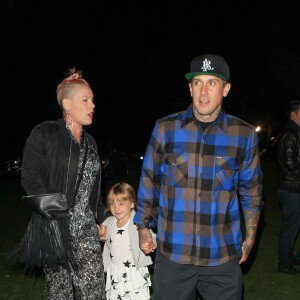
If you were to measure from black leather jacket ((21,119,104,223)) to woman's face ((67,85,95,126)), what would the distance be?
0.73 feet

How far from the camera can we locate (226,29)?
5062cm

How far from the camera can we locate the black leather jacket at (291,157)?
716cm

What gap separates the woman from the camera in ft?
14.0

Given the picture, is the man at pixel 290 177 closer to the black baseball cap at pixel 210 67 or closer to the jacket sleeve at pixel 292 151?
the jacket sleeve at pixel 292 151

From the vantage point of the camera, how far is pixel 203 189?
12.1ft

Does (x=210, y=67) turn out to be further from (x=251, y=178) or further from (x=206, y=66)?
(x=251, y=178)

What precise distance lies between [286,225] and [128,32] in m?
A: 36.8

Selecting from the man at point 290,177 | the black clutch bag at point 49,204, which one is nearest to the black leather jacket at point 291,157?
the man at point 290,177

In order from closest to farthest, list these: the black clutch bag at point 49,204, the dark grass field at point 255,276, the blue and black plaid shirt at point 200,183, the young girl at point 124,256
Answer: the blue and black plaid shirt at point 200,183
the black clutch bag at point 49,204
the young girl at point 124,256
the dark grass field at point 255,276

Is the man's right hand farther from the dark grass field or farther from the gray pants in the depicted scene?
the dark grass field

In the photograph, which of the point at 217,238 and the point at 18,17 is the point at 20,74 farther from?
the point at 217,238

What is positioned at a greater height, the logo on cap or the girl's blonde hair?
the logo on cap

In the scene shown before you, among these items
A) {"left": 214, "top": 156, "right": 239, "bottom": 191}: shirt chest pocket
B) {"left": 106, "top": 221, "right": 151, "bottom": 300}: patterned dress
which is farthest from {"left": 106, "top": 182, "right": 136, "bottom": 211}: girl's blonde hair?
{"left": 214, "top": 156, "right": 239, "bottom": 191}: shirt chest pocket

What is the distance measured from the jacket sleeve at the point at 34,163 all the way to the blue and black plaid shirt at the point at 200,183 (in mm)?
861
